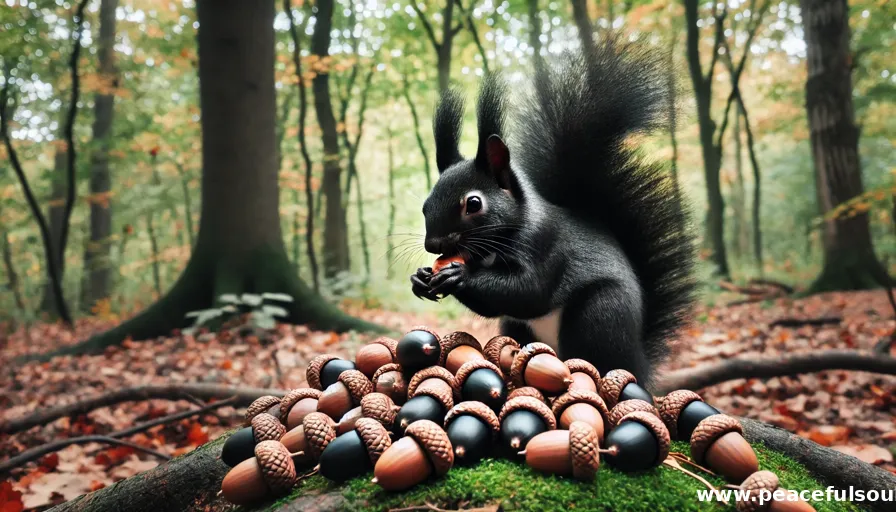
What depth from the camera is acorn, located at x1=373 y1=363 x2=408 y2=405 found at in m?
1.18

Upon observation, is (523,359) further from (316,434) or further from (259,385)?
(259,385)

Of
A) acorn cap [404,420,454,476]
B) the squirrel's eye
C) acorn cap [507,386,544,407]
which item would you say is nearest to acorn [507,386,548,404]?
acorn cap [507,386,544,407]

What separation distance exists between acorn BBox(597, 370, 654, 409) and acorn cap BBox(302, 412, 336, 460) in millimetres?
599

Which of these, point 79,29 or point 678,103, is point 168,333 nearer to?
point 79,29

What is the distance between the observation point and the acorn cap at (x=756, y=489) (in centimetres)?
86

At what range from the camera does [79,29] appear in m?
5.29

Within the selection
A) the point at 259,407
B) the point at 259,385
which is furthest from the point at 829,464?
the point at 259,385

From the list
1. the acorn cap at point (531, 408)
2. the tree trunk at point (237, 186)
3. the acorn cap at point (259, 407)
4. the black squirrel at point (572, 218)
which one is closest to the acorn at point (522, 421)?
the acorn cap at point (531, 408)

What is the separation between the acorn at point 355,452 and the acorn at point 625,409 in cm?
45

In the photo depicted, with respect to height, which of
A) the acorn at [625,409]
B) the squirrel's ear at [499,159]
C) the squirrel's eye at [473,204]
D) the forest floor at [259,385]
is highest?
the squirrel's ear at [499,159]

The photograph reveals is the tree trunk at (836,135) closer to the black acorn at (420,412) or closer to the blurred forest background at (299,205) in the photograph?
the blurred forest background at (299,205)

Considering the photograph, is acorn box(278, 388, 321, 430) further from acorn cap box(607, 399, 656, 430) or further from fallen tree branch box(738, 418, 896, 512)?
fallen tree branch box(738, 418, 896, 512)

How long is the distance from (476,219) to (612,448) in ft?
2.41

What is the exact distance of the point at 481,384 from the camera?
3.57ft
